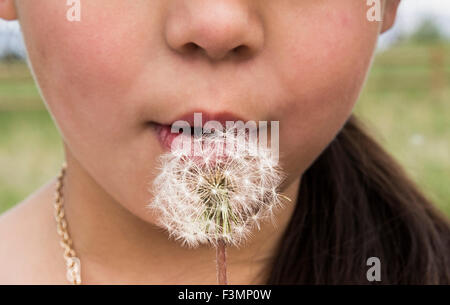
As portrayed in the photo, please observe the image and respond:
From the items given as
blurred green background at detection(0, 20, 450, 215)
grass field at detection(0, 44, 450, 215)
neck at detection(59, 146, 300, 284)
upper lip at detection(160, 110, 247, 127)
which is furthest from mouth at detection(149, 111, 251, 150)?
blurred green background at detection(0, 20, 450, 215)

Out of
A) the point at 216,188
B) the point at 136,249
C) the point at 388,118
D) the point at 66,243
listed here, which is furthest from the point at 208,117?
the point at 388,118

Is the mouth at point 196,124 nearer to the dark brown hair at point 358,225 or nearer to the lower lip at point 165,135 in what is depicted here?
the lower lip at point 165,135

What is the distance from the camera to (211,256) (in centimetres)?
98

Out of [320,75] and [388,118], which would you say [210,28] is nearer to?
[320,75]

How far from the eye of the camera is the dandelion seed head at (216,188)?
607 mm

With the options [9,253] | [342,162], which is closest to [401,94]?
[342,162]

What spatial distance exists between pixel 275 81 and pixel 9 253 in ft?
2.08

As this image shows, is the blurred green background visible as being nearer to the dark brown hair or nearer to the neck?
the dark brown hair

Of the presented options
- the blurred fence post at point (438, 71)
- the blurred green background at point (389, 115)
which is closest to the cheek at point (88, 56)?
the blurred green background at point (389, 115)

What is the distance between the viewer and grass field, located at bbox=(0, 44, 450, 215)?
3.17 metres

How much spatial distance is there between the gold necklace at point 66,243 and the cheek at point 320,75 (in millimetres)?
412

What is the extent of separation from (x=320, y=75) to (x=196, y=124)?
0.57 ft

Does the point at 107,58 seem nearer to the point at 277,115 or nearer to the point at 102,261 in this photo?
the point at 277,115
